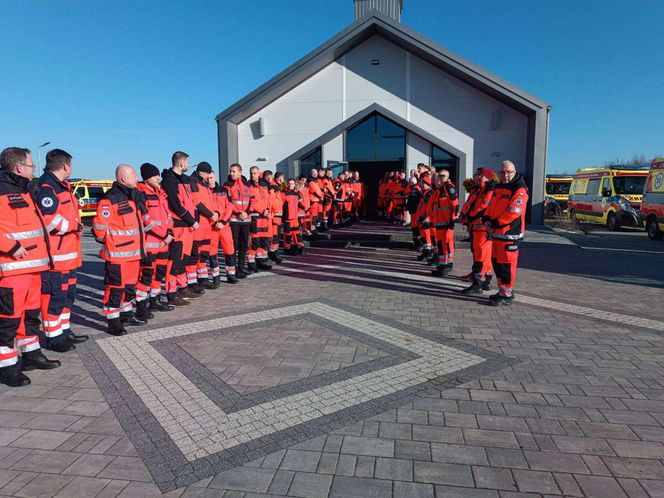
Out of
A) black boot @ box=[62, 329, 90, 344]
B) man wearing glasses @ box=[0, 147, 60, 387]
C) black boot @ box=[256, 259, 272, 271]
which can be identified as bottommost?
black boot @ box=[62, 329, 90, 344]

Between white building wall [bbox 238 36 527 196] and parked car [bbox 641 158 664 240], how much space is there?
4.40 m

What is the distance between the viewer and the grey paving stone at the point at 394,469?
9.03ft

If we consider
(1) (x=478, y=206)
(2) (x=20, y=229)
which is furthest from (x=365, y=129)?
(2) (x=20, y=229)

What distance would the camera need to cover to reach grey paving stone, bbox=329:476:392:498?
261cm

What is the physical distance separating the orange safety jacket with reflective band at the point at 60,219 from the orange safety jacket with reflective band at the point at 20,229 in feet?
1.12

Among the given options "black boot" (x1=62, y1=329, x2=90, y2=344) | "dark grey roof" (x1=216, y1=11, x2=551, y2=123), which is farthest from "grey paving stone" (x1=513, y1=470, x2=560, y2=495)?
"dark grey roof" (x1=216, y1=11, x2=551, y2=123)

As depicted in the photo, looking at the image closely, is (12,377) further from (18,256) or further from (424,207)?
(424,207)

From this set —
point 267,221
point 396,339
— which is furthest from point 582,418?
point 267,221

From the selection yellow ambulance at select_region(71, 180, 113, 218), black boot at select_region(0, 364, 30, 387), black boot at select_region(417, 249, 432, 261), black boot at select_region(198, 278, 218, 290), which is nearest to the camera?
black boot at select_region(0, 364, 30, 387)

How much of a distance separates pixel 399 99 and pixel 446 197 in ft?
38.5

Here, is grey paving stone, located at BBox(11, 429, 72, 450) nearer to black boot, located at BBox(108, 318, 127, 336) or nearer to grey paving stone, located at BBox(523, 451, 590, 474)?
black boot, located at BBox(108, 318, 127, 336)

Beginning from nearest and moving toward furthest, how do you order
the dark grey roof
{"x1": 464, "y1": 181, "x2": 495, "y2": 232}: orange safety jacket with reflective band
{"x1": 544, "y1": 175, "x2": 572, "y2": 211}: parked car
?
{"x1": 464, "y1": 181, "x2": 495, "y2": 232}: orange safety jacket with reflective band
the dark grey roof
{"x1": 544, "y1": 175, "x2": 572, "y2": 211}: parked car

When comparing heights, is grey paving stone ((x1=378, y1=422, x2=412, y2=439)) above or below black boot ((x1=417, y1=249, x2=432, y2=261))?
below

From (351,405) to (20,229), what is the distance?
3.43m
